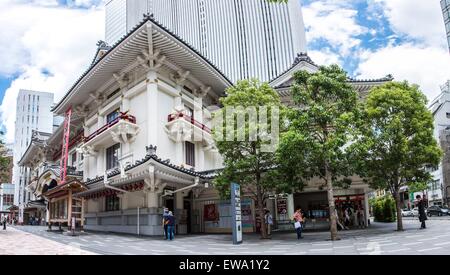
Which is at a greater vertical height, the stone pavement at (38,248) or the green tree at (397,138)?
the green tree at (397,138)

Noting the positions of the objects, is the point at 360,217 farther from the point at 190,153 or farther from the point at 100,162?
the point at 100,162

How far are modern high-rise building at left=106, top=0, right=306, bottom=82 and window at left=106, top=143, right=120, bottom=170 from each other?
47.3 meters

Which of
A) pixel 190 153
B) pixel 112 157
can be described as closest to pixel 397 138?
pixel 190 153

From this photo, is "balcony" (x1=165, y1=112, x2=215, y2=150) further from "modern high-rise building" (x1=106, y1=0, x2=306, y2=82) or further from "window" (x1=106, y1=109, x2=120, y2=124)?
"modern high-rise building" (x1=106, y1=0, x2=306, y2=82)

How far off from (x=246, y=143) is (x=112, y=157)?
36.5 ft

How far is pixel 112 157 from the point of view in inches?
955

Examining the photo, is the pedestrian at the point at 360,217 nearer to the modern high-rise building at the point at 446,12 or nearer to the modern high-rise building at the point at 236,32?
the modern high-rise building at the point at 446,12

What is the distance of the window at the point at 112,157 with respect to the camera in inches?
932

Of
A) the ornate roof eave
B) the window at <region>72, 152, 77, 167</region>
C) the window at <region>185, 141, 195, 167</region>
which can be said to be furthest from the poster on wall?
the window at <region>72, 152, 77, 167</region>

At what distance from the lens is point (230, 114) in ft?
57.0

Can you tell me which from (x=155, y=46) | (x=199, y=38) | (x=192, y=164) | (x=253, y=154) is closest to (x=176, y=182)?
(x=192, y=164)

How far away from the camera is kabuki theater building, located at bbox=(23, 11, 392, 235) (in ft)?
64.8

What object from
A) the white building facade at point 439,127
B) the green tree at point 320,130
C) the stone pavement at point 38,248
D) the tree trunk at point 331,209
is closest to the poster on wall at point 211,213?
the green tree at point 320,130

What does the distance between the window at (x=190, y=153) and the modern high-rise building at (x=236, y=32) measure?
1844 inches
